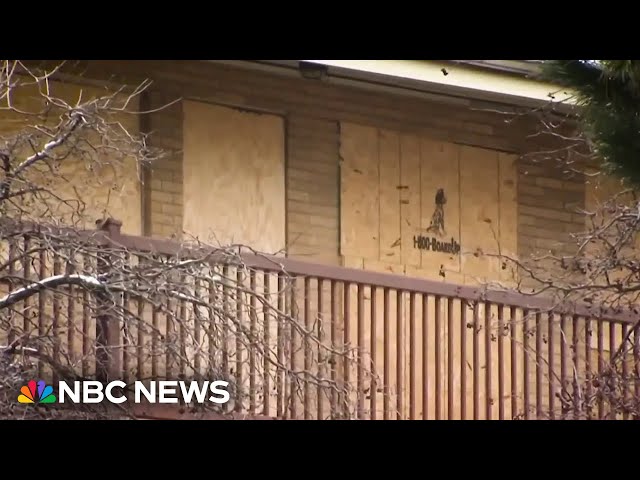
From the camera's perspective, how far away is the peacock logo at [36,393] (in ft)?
44.4

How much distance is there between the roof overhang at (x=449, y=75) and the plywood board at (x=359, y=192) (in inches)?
21.2

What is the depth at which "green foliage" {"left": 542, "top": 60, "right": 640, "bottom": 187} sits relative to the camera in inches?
519

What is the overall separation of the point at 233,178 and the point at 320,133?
3.27ft

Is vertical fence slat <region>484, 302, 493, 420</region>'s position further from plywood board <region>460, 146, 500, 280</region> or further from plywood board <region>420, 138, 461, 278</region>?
plywood board <region>460, 146, 500, 280</region>

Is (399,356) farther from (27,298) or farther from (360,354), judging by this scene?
(27,298)

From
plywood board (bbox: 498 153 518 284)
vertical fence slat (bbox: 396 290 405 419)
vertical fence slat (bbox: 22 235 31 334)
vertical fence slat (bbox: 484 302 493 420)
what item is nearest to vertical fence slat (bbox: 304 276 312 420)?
vertical fence slat (bbox: 396 290 405 419)

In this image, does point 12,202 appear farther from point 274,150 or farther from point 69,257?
point 274,150

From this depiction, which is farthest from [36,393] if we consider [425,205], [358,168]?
[425,205]

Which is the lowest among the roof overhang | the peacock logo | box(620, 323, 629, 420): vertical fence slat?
the peacock logo

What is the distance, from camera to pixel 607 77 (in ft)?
43.7

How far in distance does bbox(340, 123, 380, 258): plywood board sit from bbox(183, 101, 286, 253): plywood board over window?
0.56m

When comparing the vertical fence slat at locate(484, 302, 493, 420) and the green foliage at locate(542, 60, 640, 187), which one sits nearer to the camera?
the green foliage at locate(542, 60, 640, 187)

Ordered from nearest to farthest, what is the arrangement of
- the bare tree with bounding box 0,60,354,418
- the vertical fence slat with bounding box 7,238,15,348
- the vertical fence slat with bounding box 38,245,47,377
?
the bare tree with bounding box 0,60,354,418, the vertical fence slat with bounding box 7,238,15,348, the vertical fence slat with bounding box 38,245,47,377
